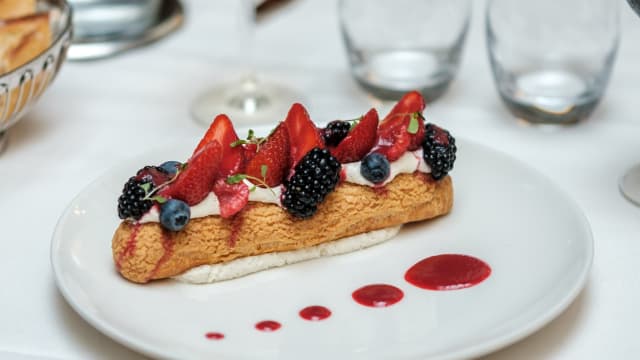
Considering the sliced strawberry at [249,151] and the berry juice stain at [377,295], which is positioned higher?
the sliced strawberry at [249,151]

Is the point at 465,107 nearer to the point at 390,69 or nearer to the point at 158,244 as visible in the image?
the point at 390,69

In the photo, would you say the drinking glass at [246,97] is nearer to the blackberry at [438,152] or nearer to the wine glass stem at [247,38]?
the wine glass stem at [247,38]

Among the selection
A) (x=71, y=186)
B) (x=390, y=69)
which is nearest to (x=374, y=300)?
(x=71, y=186)

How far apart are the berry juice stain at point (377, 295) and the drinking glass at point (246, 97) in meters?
0.61

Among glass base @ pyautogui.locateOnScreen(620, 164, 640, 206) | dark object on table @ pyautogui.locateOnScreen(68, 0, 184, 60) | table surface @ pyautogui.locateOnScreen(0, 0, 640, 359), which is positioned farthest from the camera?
dark object on table @ pyautogui.locateOnScreen(68, 0, 184, 60)

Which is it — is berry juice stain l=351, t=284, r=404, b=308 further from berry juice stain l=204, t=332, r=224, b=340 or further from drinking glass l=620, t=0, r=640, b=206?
drinking glass l=620, t=0, r=640, b=206

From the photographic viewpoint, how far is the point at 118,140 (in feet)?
5.62

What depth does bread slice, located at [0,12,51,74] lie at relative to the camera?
1572 mm

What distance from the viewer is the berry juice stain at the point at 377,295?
1.18 metres

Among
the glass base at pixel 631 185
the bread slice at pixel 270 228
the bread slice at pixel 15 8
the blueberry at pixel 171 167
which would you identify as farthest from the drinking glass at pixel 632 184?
the bread slice at pixel 15 8

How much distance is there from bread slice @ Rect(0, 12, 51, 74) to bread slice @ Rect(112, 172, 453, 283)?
19.3 inches

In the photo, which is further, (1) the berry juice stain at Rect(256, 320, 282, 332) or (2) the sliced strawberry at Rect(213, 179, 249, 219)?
(2) the sliced strawberry at Rect(213, 179, 249, 219)

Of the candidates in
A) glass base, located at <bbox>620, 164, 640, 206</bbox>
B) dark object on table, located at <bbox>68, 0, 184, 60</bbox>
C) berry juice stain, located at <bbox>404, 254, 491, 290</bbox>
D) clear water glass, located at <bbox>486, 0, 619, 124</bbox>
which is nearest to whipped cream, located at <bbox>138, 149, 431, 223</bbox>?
berry juice stain, located at <bbox>404, 254, 491, 290</bbox>

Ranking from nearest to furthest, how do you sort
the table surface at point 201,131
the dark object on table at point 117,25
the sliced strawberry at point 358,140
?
the table surface at point 201,131
the sliced strawberry at point 358,140
the dark object on table at point 117,25
